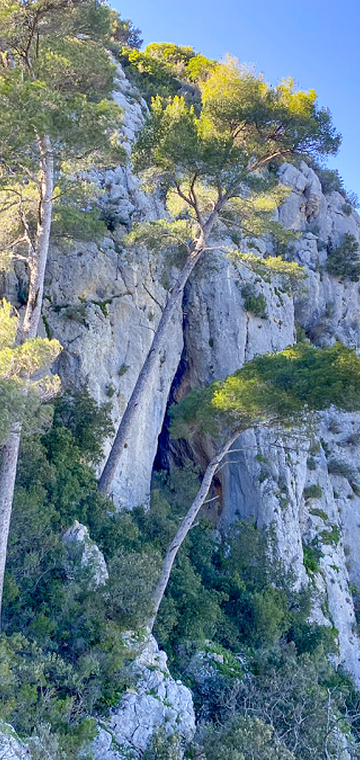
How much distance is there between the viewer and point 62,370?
13.6 metres

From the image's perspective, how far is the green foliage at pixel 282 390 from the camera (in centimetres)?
935

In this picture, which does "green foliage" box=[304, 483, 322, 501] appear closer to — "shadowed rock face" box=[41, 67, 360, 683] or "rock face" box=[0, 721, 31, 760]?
"shadowed rock face" box=[41, 67, 360, 683]

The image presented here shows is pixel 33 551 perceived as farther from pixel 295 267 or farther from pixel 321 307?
pixel 321 307

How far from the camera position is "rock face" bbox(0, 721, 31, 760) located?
525 centimetres

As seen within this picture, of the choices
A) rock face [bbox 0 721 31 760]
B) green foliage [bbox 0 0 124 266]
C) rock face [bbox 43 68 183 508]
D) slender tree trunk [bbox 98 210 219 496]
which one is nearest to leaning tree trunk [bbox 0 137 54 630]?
green foliage [bbox 0 0 124 266]

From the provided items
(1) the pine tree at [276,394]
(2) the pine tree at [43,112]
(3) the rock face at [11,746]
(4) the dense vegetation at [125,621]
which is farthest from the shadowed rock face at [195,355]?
(3) the rock face at [11,746]

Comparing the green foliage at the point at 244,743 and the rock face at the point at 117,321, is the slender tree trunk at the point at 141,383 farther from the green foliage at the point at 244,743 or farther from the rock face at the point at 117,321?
the green foliage at the point at 244,743

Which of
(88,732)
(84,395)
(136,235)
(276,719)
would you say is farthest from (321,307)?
(88,732)

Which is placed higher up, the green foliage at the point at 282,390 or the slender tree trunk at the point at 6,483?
the green foliage at the point at 282,390

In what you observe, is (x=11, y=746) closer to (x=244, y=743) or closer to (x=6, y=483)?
(x=244, y=743)

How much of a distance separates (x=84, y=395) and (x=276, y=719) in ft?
25.3

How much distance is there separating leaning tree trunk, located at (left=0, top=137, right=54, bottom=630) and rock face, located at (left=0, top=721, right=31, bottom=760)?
2.11 meters

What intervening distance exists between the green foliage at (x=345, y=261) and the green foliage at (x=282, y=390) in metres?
14.9

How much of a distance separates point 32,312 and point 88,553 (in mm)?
4220
